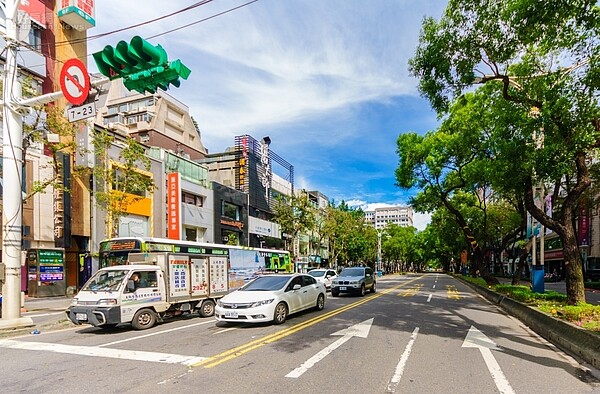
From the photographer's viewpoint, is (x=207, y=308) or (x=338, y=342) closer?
(x=338, y=342)

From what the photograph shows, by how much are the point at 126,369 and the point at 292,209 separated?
119 feet

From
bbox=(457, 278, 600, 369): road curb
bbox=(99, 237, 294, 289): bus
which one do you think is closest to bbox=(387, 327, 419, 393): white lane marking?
bbox=(457, 278, 600, 369): road curb

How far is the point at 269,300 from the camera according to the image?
11305 mm

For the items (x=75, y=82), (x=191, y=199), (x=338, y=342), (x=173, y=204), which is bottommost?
(x=338, y=342)

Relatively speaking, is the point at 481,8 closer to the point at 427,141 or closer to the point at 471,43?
the point at 471,43

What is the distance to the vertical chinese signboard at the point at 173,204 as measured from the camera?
32.3 metres

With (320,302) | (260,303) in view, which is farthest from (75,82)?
(320,302)

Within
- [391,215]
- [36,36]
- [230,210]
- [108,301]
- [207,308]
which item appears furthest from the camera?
[391,215]

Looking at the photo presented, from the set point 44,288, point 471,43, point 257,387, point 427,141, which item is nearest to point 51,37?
point 44,288

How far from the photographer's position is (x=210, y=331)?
10695 millimetres

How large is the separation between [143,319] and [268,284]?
3578 mm

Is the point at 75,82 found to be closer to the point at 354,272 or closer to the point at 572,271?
the point at 572,271

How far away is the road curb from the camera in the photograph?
7429 millimetres

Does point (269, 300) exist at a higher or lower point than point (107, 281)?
lower
